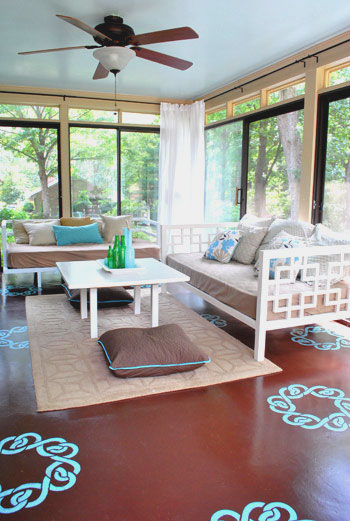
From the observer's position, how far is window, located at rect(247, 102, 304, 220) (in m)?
4.40

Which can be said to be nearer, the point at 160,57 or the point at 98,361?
the point at 98,361

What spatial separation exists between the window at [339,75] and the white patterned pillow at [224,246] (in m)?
1.63

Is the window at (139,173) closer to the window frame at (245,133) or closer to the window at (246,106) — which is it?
the window frame at (245,133)

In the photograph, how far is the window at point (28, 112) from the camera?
5.78 metres

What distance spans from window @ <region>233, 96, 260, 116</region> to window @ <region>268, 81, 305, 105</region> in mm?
281

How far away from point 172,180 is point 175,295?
8.27ft

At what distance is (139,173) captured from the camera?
653cm

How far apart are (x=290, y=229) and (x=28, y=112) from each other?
413cm

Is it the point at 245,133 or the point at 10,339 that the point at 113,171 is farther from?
the point at 10,339

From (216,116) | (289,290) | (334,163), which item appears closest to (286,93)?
(334,163)

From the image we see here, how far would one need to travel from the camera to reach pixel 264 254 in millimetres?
2600

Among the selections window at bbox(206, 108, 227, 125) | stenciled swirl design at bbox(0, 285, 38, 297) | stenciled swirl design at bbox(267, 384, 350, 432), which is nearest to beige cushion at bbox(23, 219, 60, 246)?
stenciled swirl design at bbox(0, 285, 38, 297)

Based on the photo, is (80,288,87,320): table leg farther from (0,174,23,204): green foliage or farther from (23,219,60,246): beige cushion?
(0,174,23,204): green foliage

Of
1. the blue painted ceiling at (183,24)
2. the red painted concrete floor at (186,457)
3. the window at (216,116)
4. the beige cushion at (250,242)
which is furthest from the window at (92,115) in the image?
the red painted concrete floor at (186,457)
